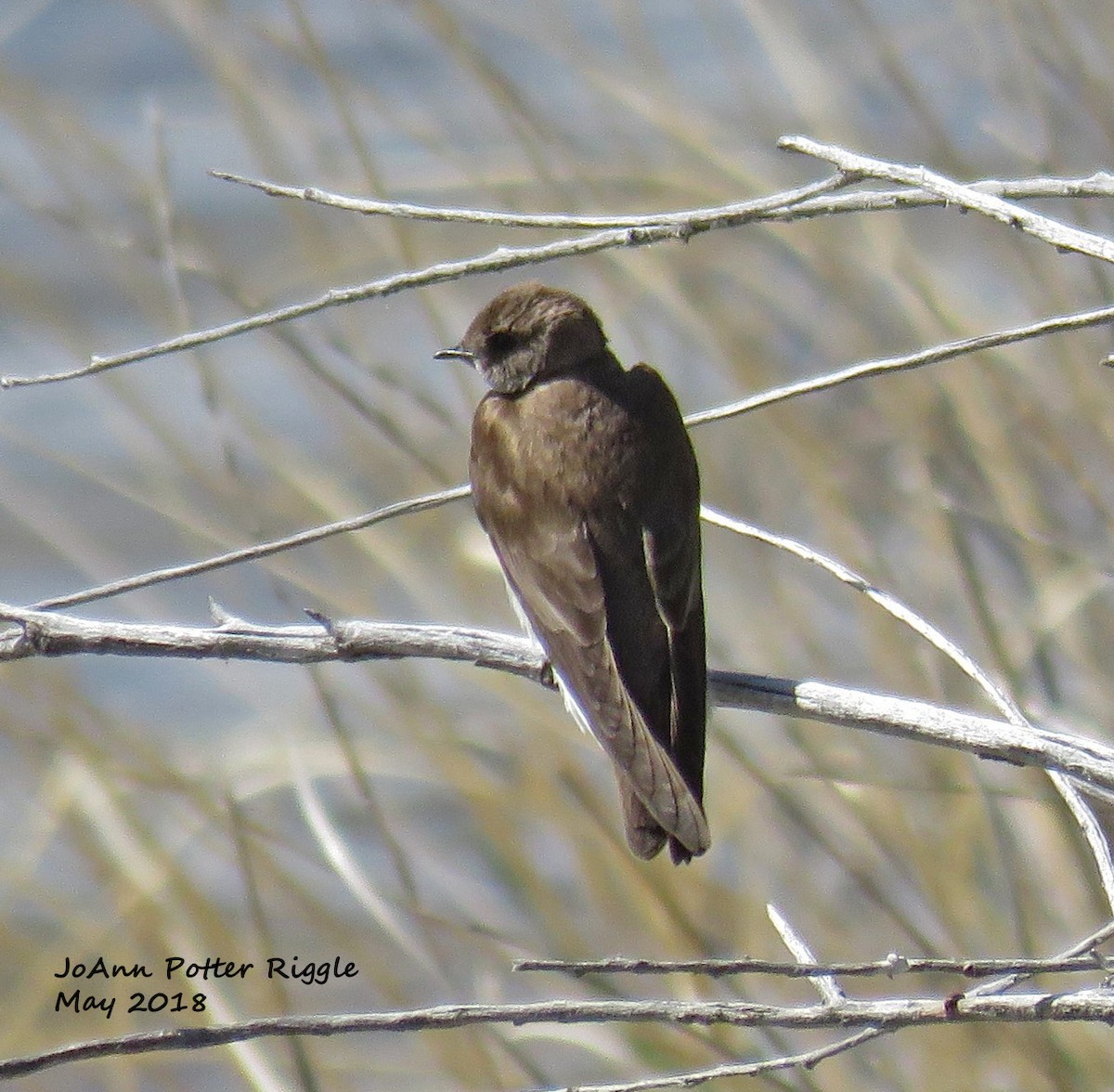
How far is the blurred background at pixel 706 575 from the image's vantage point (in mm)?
3348

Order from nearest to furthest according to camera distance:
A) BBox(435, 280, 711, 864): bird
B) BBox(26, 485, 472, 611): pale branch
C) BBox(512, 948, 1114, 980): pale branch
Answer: BBox(512, 948, 1114, 980): pale branch, BBox(26, 485, 472, 611): pale branch, BBox(435, 280, 711, 864): bird

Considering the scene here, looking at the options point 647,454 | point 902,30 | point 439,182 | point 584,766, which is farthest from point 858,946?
point 902,30

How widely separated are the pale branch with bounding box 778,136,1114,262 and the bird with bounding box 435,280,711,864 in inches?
29.3

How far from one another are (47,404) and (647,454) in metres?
5.56

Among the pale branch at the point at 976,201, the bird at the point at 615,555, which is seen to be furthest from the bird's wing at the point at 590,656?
the pale branch at the point at 976,201

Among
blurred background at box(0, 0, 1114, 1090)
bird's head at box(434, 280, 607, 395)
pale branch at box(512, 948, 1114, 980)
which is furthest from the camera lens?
blurred background at box(0, 0, 1114, 1090)

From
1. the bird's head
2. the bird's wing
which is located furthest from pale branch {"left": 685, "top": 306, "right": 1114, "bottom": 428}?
the bird's head

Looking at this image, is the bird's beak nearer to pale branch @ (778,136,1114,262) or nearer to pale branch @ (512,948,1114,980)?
pale branch @ (778,136,1114,262)

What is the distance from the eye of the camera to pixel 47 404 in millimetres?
7848

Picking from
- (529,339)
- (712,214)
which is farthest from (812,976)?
(529,339)

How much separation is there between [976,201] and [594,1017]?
2.79 ft

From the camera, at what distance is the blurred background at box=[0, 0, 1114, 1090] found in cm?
335

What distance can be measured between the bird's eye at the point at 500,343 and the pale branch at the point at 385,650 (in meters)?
1.15

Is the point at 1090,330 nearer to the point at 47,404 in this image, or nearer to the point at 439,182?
the point at 439,182
